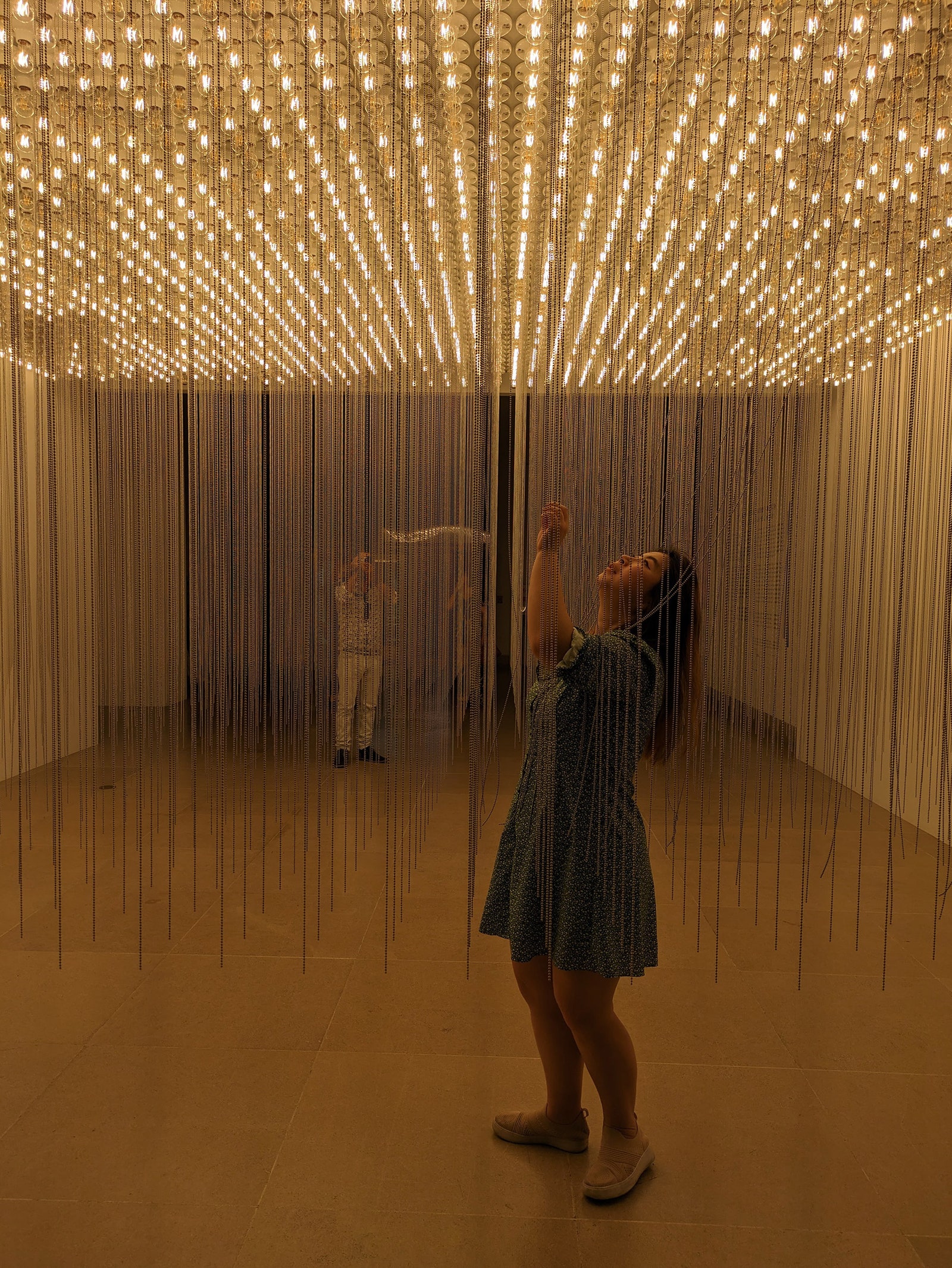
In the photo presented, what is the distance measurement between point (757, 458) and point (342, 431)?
3.62 ft

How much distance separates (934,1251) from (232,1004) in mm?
1746

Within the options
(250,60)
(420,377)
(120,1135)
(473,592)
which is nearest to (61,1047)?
(120,1135)

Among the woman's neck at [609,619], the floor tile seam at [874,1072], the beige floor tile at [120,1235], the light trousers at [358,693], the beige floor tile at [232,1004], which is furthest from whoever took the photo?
the light trousers at [358,693]

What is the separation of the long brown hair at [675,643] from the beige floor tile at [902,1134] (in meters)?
0.95

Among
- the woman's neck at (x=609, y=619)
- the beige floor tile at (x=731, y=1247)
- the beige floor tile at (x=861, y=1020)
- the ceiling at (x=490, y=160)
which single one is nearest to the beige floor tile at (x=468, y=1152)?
the beige floor tile at (x=731, y=1247)

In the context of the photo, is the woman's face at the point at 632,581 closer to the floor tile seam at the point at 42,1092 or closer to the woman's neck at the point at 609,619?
the woman's neck at the point at 609,619

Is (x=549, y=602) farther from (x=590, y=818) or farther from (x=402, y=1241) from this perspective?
(x=402, y=1241)

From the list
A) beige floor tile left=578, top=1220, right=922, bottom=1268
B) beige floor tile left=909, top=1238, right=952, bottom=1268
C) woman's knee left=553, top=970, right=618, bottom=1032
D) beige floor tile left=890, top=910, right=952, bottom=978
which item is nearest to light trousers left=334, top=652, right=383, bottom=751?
woman's knee left=553, top=970, right=618, bottom=1032

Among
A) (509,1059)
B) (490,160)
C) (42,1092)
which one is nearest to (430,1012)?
(509,1059)

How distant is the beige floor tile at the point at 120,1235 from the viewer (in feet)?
4.93

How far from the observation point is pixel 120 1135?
1831 mm

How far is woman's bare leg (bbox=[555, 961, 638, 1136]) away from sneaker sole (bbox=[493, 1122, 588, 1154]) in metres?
0.14

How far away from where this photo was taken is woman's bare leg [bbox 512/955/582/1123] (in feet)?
5.64

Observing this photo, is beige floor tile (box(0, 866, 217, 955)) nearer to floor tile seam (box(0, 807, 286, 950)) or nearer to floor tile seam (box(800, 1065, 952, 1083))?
floor tile seam (box(0, 807, 286, 950))
